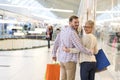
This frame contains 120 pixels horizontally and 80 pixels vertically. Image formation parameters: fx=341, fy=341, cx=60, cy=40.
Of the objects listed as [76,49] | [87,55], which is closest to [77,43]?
[76,49]

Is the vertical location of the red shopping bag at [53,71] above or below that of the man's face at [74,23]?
below

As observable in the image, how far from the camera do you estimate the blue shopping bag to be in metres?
6.05

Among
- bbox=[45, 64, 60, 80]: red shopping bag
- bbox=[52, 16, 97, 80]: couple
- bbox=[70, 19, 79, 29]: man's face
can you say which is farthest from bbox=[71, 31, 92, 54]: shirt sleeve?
bbox=[45, 64, 60, 80]: red shopping bag

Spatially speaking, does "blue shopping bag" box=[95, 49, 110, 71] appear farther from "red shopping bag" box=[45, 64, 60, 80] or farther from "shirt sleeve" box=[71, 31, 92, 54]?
"red shopping bag" box=[45, 64, 60, 80]

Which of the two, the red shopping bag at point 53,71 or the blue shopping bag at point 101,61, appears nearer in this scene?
the blue shopping bag at point 101,61

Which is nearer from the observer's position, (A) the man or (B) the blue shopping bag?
(A) the man

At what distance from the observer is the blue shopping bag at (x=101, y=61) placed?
6055 mm

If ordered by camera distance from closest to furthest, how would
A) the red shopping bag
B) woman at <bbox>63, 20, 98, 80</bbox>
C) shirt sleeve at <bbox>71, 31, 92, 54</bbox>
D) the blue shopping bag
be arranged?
shirt sleeve at <bbox>71, 31, 92, 54</bbox> → woman at <bbox>63, 20, 98, 80</bbox> → the blue shopping bag → the red shopping bag

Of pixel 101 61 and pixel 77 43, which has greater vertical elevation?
pixel 77 43

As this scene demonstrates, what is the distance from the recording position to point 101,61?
611 centimetres

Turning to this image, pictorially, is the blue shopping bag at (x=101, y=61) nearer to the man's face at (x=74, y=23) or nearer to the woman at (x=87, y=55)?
the woman at (x=87, y=55)

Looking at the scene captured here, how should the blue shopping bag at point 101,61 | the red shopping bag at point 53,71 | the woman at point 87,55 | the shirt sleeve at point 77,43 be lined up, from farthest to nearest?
the red shopping bag at point 53,71 < the blue shopping bag at point 101,61 < the woman at point 87,55 < the shirt sleeve at point 77,43

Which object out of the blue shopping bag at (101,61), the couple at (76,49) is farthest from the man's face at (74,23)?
the blue shopping bag at (101,61)

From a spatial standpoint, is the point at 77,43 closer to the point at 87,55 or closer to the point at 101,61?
the point at 87,55
